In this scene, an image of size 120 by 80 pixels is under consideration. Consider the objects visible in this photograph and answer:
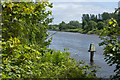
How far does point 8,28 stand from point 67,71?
2226 millimetres

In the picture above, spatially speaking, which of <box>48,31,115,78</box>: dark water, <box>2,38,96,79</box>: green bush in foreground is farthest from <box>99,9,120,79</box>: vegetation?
<box>48,31,115,78</box>: dark water

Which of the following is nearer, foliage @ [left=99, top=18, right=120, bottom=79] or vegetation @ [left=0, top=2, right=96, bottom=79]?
vegetation @ [left=0, top=2, right=96, bottom=79]

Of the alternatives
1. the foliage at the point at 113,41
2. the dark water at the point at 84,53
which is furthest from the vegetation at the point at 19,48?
the dark water at the point at 84,53

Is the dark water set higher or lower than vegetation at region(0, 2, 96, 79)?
lower

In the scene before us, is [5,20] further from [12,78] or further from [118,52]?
[118,52]

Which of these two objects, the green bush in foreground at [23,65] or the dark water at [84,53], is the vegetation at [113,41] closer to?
the green bush in foreground at [23,65]

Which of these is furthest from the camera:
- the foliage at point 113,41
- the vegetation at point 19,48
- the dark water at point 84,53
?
the dark water at point 84,53

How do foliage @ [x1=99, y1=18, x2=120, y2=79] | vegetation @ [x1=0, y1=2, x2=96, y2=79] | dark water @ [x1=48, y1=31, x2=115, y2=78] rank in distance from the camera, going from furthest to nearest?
dark water @ [x1=48, y1=31, x2=115, y2=78] < foliage @ [x1=99, y1=18, x2=120, y2=79] < vegetation @ [x1=0, y1=2, x2=96, y2=79]

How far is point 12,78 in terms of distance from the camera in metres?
3.67

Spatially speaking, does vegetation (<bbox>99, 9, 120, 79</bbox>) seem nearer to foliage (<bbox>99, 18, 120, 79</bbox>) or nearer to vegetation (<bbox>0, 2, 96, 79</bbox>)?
foliage (<bbox>99, 18, 120, 79</bbox>)

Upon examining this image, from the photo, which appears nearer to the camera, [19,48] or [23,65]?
[19,48]

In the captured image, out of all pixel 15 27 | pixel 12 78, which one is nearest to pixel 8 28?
pixel 15 27

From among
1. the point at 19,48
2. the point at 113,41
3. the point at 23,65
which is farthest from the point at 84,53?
the point at 19,48

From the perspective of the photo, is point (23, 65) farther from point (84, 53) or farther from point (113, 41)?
point (84, 53)
